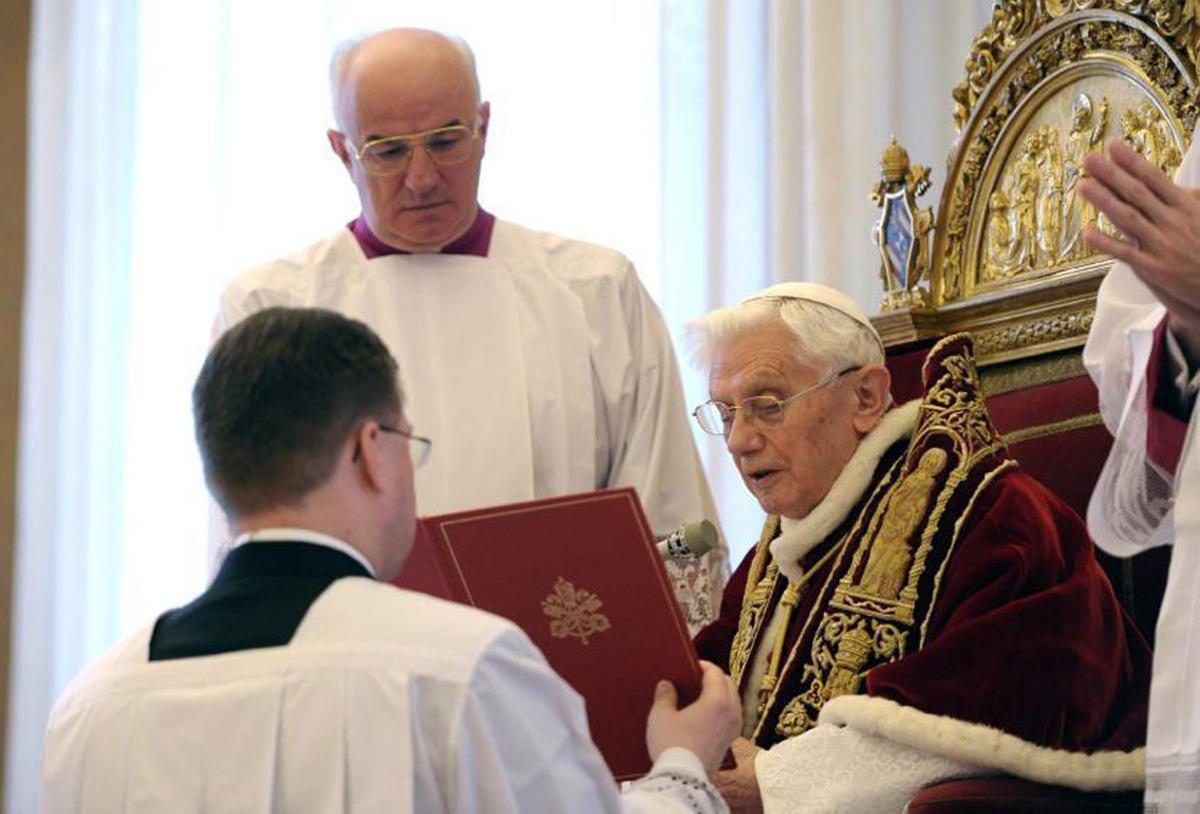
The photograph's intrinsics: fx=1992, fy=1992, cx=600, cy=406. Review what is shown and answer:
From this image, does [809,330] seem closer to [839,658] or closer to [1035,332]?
[839,658]

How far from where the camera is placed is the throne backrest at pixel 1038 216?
448 centimetres

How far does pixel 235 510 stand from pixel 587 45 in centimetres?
495

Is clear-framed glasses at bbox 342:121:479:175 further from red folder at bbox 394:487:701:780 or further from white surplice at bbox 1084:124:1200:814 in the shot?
white surplice at bbox 1084:124:1200:814

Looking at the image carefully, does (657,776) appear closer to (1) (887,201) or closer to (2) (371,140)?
(2) (371,140)

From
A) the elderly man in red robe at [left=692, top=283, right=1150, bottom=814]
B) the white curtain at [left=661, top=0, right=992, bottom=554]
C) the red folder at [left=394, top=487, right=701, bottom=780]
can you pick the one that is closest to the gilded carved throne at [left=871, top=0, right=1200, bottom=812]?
the elderly man in red robe at [left=692, top=283, right=1150, bottom=814]

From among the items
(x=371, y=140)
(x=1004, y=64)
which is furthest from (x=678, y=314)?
(x=371, y=140)

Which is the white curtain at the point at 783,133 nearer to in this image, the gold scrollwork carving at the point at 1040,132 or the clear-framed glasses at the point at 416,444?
the gold scrollwork carving at the point at 1040,132

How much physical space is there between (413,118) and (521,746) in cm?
216

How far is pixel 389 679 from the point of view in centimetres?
238

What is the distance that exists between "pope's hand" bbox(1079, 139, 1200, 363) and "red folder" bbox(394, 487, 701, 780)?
2.92 feet

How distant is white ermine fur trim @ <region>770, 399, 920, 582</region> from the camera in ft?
13.5

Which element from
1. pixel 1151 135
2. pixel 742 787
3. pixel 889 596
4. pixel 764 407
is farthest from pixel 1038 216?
pixel 742 787

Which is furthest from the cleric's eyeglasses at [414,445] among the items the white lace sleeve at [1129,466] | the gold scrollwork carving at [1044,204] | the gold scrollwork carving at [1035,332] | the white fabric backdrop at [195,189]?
the white fabric backdrop at [195,189]

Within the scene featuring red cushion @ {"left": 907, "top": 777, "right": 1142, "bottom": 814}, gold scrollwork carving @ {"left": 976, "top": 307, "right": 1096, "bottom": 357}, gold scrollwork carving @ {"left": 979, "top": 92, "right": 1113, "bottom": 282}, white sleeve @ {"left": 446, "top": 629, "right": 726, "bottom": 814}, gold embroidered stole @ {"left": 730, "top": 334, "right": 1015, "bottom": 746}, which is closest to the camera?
white sleeve @ {"left": 446, "top": 629, "right": 726, "bottom": 814}
